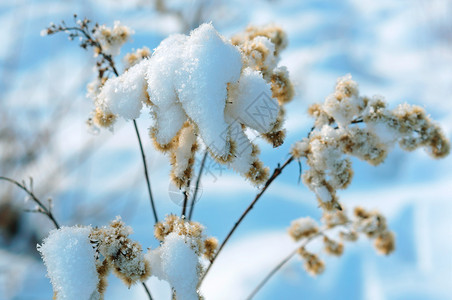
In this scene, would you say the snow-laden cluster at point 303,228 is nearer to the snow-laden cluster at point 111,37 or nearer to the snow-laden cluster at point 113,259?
the snow-laden cluster at point 113,259

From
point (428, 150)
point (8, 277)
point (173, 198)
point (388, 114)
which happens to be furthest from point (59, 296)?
point (8, 277)

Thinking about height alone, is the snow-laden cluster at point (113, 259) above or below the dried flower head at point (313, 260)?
below

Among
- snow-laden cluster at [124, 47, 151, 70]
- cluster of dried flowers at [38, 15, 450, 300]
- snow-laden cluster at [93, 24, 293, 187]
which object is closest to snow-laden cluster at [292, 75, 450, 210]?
cluster of dried flowers at [38, 15, 450, 300]

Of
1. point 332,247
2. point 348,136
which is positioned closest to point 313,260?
point 332,247

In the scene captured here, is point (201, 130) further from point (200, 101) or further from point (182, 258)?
point (182, 258)

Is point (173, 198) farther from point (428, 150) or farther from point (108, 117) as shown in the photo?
point (428, 150)

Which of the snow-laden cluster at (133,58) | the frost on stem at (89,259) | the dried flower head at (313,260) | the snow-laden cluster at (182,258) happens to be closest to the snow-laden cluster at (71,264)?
the frost on stem at (89,259)
